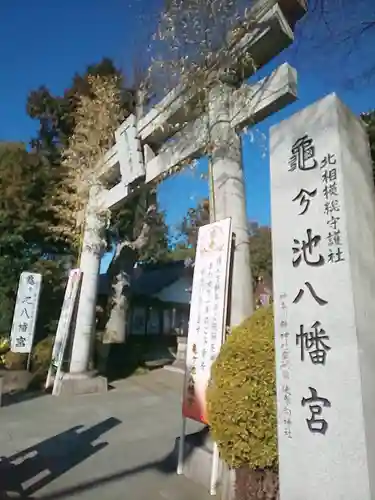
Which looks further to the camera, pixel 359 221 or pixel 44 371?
pixel 44 371

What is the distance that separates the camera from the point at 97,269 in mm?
9492

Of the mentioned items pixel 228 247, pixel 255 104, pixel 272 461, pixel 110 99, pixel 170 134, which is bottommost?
pixel 272 461

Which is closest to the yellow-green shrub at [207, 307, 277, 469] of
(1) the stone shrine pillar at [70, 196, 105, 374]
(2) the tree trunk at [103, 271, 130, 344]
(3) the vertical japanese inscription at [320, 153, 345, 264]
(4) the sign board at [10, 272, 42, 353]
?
(3) the vertical japanese inscription at [320, 153, 345, 264]

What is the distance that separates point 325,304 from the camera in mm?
2205

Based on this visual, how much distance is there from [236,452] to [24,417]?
509 cm

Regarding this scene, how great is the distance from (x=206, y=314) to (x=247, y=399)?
4.22 feet

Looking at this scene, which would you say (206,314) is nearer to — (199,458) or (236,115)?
(199,458)

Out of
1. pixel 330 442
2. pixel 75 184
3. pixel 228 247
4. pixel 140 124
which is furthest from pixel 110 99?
pixel 330 442

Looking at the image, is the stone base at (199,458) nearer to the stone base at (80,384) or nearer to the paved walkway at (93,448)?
the paved walkway at (93,448)

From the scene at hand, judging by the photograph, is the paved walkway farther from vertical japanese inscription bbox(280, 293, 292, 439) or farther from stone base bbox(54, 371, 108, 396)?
vertical japanese inscription bbox(280, 293, 292, 439)

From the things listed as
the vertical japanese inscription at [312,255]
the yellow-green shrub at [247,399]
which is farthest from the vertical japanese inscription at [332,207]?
the yellow-green shrub at [247,399]

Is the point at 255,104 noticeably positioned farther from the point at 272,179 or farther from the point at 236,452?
the point at 236,452

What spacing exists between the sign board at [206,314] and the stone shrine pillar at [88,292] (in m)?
5.41

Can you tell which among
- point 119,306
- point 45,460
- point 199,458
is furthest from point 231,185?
point 119,306
